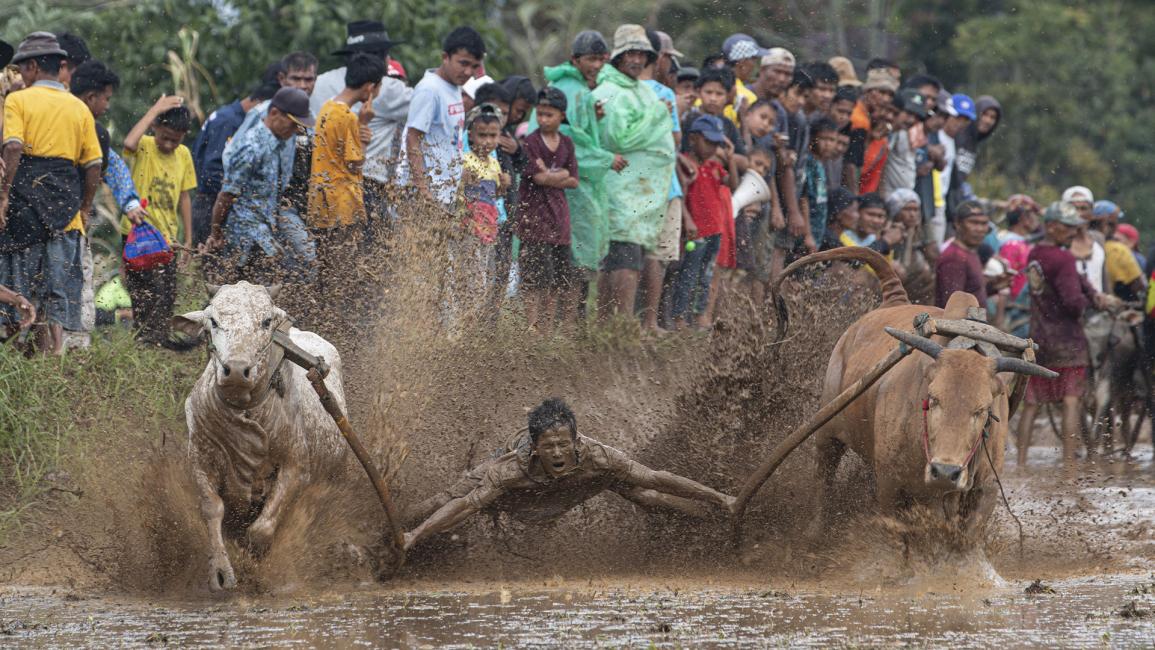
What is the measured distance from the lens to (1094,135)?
29.5m

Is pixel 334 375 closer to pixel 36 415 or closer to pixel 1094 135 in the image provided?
pixel 36 415

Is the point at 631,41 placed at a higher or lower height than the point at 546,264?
higher

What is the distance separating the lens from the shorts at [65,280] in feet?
35.7

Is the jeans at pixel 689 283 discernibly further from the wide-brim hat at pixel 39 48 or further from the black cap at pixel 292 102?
the wide-brim hat at pixel 39 48

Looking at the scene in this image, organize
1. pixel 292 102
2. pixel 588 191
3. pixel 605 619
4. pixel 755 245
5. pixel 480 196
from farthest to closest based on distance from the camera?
1. pixel 755 245
2. pixel 588 191
3. pixel 480 196
4. pixel 292 102
5. pixel 605 619

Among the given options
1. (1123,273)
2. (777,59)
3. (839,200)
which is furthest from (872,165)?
(1123,273)

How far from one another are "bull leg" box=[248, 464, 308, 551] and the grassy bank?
4.99ft

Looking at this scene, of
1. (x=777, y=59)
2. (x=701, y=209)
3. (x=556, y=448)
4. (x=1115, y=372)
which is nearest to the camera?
(x=556, y=448)

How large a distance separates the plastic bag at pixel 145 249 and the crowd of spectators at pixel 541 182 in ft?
0.28

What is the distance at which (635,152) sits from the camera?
1315 cm

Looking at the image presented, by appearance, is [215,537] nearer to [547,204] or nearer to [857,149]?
[547,204]

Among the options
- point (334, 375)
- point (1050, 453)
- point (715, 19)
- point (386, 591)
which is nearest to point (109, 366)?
point (334, 375)

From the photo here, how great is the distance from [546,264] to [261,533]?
4.69m

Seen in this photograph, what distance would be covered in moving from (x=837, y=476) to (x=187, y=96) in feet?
25.5
